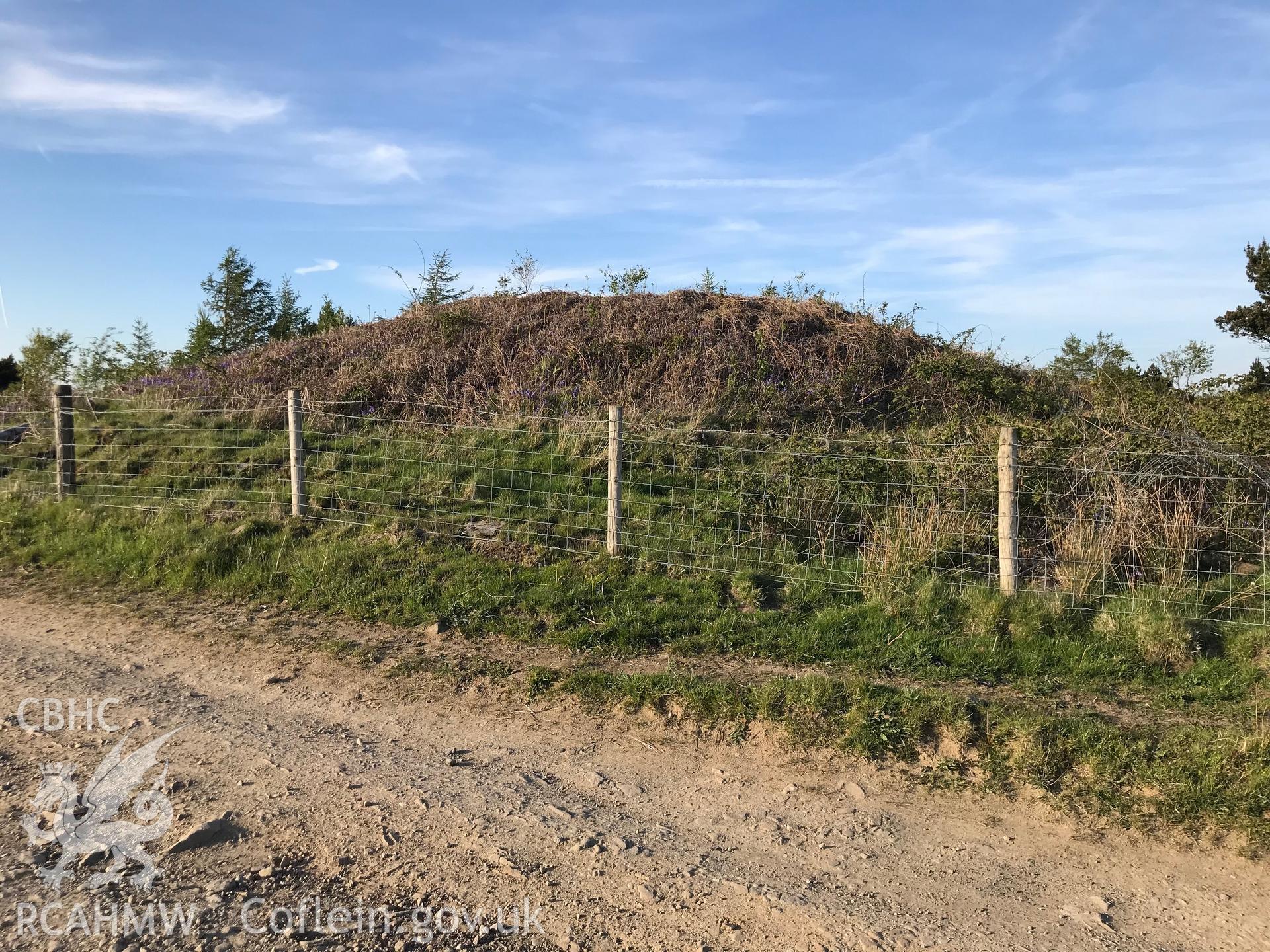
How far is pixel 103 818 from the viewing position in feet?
12.7

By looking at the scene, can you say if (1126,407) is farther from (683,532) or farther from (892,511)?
(683,532)

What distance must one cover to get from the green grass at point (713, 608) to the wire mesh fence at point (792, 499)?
54mm

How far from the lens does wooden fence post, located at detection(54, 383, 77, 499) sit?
438 inches

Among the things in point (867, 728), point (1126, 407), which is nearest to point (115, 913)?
point (867, 728)

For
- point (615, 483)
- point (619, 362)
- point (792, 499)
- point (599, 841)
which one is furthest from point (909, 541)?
point (619, 362)

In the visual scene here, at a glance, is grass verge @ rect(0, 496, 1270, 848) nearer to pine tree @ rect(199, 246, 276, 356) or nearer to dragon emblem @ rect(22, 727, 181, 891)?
dragon emblem @ rect(22, 727, 181, 891)

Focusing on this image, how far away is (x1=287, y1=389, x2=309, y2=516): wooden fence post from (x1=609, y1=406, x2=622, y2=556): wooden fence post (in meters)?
3.77

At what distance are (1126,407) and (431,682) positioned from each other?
913 centimetres

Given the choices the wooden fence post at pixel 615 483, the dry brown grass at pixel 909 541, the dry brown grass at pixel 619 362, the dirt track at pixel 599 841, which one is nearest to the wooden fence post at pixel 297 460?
the dry brown grass at pixel 619 362

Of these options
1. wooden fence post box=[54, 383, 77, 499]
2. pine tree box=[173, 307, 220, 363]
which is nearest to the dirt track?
wooden fence post box=[54, 383, 77, 499]

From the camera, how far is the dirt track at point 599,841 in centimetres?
331

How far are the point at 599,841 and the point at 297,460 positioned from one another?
7009 millimetres

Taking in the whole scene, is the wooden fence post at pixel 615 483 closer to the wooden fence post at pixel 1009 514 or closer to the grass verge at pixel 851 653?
the grass verge at pixel 851 653

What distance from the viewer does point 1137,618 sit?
248 inches
